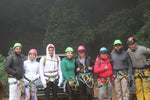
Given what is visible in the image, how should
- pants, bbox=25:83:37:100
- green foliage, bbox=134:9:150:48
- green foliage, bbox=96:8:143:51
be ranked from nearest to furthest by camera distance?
pants, bbox=25:83:37:100 < green foliage, bbox=134:9:150:48 < green foliage, bbox=96:8:143:51

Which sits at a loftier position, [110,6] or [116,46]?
[110,6]

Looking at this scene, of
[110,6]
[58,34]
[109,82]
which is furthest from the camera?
[110,6]

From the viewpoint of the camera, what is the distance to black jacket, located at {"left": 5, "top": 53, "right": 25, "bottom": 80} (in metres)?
4.71

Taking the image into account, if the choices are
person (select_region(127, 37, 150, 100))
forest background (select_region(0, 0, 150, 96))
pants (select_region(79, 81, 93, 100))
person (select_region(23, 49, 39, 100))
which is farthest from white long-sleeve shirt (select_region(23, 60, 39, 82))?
forest background (select_region(0, 0, 150, 96))

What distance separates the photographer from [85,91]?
17.2 feet

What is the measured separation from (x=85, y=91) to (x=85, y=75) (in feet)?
1.66

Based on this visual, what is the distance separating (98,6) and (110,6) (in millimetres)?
1301

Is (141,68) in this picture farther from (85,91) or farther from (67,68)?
(67,68)

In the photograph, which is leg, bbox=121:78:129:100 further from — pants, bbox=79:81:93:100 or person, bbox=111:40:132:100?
pants, bbox=79:81:93:100

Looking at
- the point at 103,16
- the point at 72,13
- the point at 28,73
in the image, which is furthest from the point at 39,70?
the point at 103,16

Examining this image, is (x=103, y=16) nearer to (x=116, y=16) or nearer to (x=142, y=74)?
(x=116, y=16)

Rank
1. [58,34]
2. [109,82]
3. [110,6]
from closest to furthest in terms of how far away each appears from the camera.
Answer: [109,82]
[58,34]
[110,6]

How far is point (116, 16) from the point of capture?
12453 millimetres

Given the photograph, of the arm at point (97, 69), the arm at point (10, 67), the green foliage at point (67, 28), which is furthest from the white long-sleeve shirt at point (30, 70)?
the green foliage at point (67, 28)
